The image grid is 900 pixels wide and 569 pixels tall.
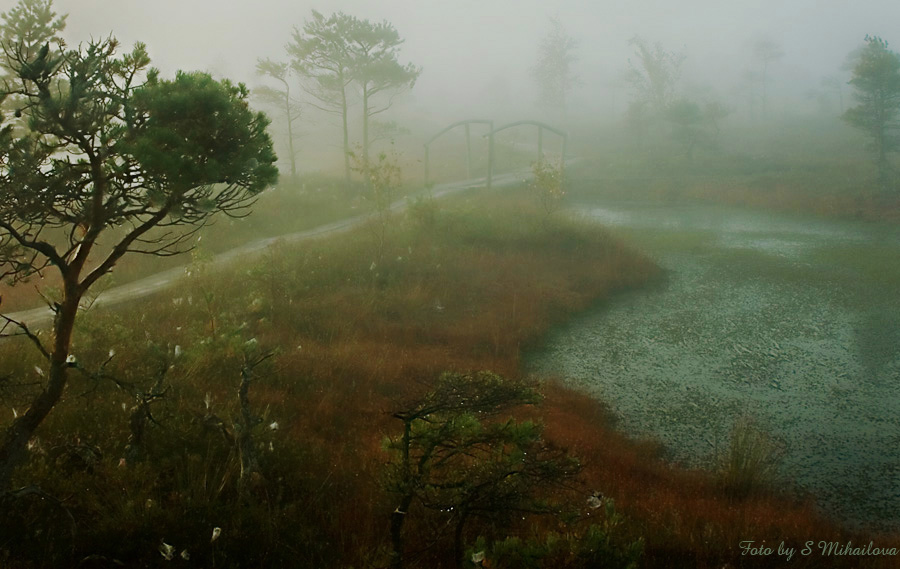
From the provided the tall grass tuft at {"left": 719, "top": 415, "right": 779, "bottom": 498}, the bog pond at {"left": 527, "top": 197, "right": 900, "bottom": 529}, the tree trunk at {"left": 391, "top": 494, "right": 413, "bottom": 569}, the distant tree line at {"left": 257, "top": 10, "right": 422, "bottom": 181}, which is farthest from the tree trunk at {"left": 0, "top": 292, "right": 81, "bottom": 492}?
the distant tree line at {"left": 257, "top": 10, "right": 422, "bottom": 181}

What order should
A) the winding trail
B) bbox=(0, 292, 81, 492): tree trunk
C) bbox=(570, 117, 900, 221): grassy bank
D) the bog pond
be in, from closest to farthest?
bbox=(0, 292, 81, 492): tree trunk → the bog pond → the winding trail → bbox=(570, 117, 900, 221): grassy bank

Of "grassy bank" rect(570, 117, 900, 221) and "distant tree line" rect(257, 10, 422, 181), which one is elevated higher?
"distant tree line" rect(257, 10, 422, 181)

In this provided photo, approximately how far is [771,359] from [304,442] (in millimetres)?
10920

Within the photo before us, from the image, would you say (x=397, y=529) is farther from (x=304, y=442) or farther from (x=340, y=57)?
(x=340, y=57)

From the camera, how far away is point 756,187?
36.4 metres

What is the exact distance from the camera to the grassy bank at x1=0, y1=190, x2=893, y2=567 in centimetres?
545

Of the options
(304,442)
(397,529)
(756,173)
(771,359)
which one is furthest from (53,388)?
(756,173)

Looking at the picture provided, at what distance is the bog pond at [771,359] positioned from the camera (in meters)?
9.31

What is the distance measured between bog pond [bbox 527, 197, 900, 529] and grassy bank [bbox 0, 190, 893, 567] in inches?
39.7

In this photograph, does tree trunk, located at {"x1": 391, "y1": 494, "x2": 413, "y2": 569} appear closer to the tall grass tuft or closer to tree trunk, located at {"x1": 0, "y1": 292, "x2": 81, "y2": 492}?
tree trunk, located at {"x1": 0, "y1": 292, "x2": 81, "y2": 492}

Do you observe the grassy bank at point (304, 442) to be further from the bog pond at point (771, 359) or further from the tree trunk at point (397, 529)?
the bog pond at point (771, 359)

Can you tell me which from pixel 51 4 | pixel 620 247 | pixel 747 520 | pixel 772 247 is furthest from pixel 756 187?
pixel 51 4

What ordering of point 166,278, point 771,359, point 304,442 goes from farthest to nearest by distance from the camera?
point 166,278, point 771,359, point 304,442

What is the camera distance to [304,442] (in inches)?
317
